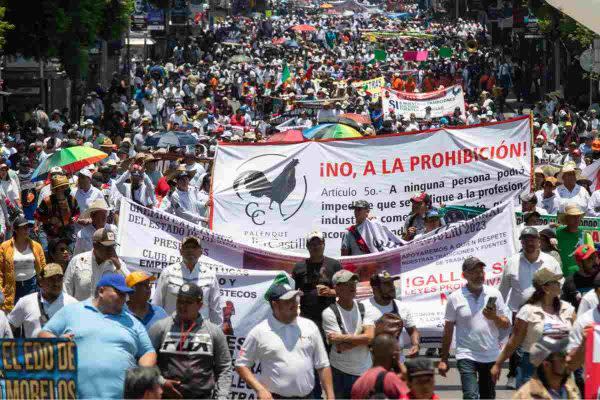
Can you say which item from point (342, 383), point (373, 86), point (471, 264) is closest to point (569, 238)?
point (471, 264)

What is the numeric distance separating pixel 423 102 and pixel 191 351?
29.2 metres

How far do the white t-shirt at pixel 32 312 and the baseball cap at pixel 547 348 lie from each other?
12.4 ft

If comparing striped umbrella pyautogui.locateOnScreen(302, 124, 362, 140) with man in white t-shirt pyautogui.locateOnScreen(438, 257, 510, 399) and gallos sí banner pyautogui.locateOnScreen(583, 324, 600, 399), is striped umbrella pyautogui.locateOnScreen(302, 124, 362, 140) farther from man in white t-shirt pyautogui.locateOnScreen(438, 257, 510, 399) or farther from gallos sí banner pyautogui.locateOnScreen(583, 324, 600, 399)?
gallos sí banner pyautogui.locateOnScreen(583, 324, 600, 399)

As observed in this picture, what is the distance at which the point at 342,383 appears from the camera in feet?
33.0

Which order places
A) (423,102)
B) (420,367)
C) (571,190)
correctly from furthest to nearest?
1. (423,102)
2. (571,190)
3. (420,367)

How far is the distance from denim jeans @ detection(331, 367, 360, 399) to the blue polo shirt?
182cm

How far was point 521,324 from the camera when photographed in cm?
984

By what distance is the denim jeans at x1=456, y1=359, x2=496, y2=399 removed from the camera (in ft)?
34.0

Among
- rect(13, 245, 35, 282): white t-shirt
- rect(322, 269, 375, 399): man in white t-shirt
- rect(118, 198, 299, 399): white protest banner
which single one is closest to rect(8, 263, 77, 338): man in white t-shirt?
rect(118, 198, 299, 399): white protest banner

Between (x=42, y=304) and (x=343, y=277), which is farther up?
(x=343, y=277)

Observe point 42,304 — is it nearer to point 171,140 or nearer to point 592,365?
point 592,365

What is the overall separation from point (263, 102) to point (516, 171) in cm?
2898

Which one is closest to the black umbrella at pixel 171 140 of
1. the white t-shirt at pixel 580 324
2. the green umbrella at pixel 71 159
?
the green umbrella at pixel 71 159

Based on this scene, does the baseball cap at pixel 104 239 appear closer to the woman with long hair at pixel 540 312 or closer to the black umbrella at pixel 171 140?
the woman with long hair at pixel 540 312
